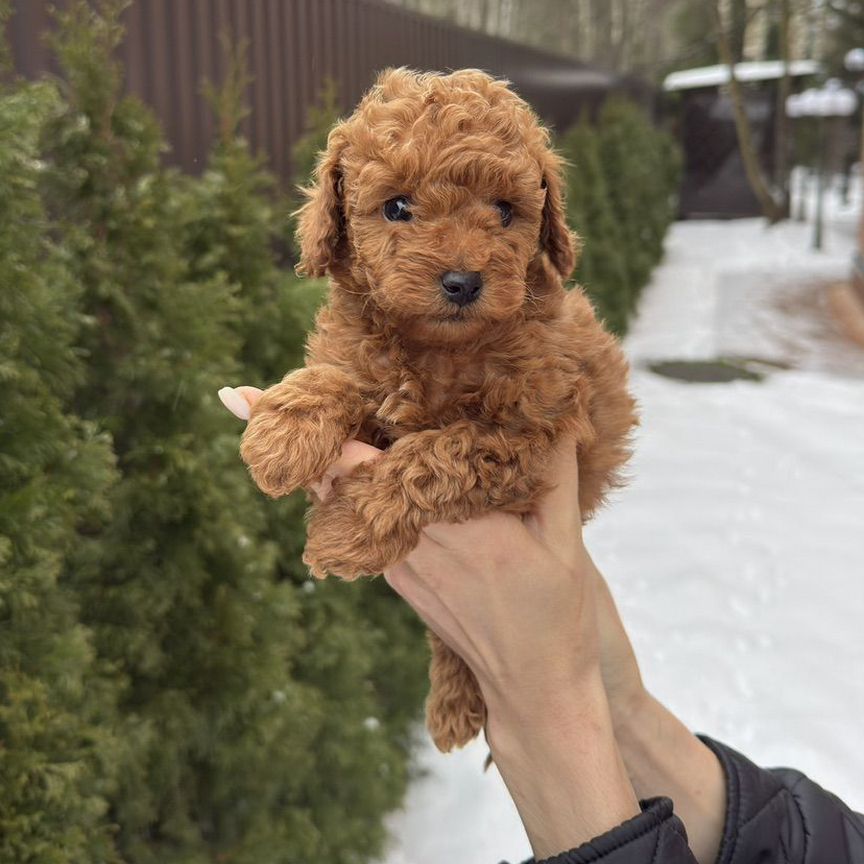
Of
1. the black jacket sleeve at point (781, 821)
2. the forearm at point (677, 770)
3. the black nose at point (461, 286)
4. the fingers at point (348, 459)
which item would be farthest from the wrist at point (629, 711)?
the black nose at point (461, 286)

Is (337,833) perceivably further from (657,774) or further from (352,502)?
(352,502)

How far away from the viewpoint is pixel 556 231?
196 centimetres

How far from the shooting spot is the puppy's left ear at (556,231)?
1.95m

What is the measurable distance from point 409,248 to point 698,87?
80.3 ft

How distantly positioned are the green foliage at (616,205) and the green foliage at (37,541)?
353cm

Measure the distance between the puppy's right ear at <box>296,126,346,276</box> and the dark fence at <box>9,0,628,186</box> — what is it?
1.73 metres

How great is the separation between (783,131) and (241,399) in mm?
24021

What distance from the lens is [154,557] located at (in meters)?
3.00

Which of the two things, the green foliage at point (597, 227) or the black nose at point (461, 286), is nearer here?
the black nose at point (461, 286)

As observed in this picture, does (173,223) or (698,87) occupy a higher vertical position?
(698,87)

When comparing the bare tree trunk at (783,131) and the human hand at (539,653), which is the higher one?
the bare tree trunk at (783,131)

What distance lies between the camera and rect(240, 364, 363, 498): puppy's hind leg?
1708 millimetres

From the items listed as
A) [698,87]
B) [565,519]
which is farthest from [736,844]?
[698,87]

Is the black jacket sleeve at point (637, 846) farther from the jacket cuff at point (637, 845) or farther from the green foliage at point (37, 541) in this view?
the green foliage at point (37, 541)
